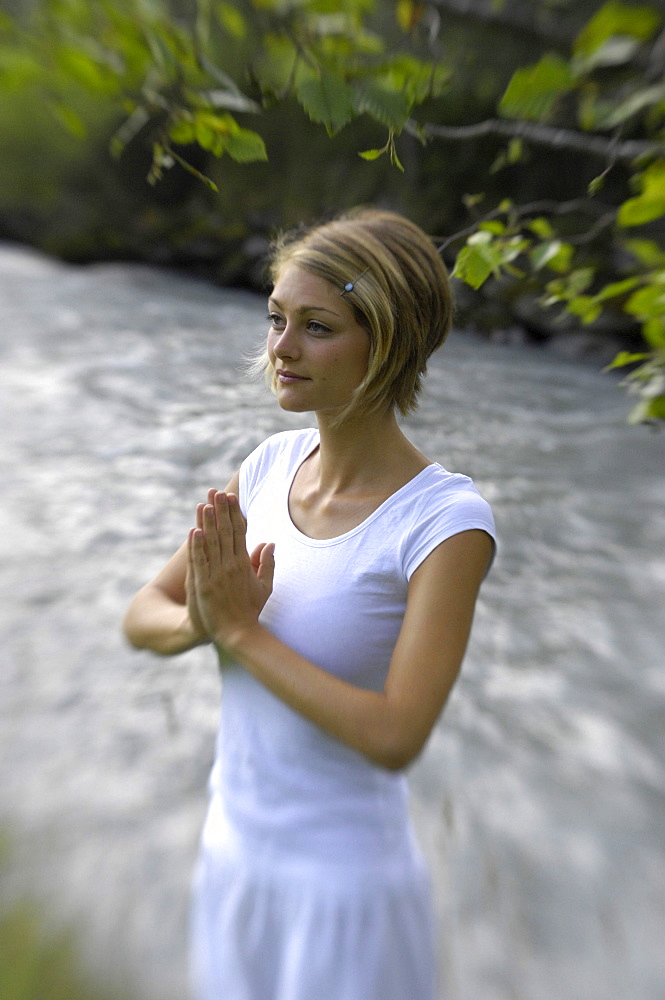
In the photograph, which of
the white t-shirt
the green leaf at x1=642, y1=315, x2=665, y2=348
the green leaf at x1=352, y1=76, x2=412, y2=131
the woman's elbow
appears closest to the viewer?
the green leaf at x1=352, y1=76, x2=412, y2=131

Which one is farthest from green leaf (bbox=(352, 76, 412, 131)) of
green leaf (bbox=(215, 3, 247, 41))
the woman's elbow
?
the woman's elbow

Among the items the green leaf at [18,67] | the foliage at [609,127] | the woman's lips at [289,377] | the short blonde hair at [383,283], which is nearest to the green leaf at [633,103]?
the foliage at [609,127]

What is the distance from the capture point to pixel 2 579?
4719 millimetres

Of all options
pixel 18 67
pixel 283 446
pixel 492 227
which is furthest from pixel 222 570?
pixel 492 227

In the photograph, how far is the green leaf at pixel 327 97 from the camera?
0.72 m

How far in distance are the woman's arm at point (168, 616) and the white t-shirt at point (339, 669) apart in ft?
0.30

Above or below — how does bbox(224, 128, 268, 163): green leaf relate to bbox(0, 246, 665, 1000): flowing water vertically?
above

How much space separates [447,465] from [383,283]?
4289 mm

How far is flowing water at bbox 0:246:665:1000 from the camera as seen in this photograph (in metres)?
2.70

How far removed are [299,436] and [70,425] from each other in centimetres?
558

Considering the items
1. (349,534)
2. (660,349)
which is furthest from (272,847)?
(660,349)

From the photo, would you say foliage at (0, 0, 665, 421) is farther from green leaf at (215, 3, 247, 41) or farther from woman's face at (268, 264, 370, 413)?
woman's face at (268, 264, 370, 413)

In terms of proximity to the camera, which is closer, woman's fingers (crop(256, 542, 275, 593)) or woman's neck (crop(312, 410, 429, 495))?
woman's fingers (crop(256, 542, 275, 593))

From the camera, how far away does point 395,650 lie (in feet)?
3.46
